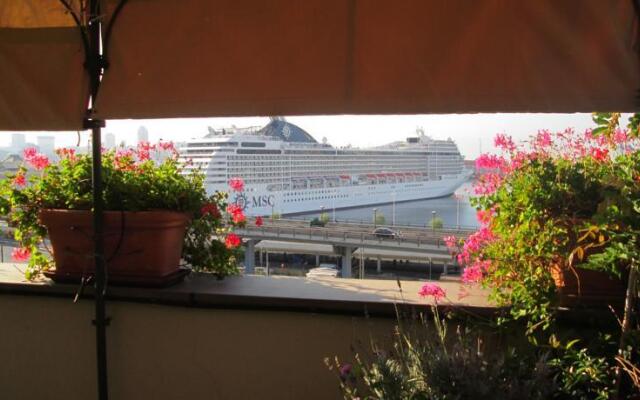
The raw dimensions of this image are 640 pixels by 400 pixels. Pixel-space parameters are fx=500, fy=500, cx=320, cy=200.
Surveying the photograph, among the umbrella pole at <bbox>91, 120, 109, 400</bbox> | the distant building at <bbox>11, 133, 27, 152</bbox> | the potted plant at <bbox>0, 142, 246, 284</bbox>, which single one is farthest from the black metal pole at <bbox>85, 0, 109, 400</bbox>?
the distant building at <bbox>11, 133, 27, 152</bbox>

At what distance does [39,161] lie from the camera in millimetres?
2262

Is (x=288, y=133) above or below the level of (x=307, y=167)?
above

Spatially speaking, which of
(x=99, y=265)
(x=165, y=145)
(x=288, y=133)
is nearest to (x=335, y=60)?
(x=288, y=133)

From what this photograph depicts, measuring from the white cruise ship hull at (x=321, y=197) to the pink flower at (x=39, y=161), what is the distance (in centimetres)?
84

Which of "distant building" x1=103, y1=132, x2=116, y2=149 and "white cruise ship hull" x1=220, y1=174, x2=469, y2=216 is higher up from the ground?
"distant building" x1=103, y1=132, x2=116, y2=149

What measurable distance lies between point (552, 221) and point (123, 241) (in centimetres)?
161

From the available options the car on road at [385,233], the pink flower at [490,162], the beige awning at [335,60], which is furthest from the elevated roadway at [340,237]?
the beige awning at [335,60]

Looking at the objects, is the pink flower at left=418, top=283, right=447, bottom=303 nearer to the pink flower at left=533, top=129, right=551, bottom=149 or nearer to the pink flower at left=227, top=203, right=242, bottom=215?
the pink flower at left=533, top=129, right=551, bottom=149

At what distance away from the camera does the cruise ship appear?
2.35 m

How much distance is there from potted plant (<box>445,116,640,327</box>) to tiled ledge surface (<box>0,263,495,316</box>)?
18 cm

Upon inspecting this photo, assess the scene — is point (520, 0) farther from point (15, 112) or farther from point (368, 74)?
point (15, 112)

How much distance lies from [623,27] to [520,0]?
0.30 metres

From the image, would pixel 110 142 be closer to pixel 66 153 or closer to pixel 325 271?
pixel 66 153

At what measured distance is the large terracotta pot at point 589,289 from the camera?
66.1 inches
